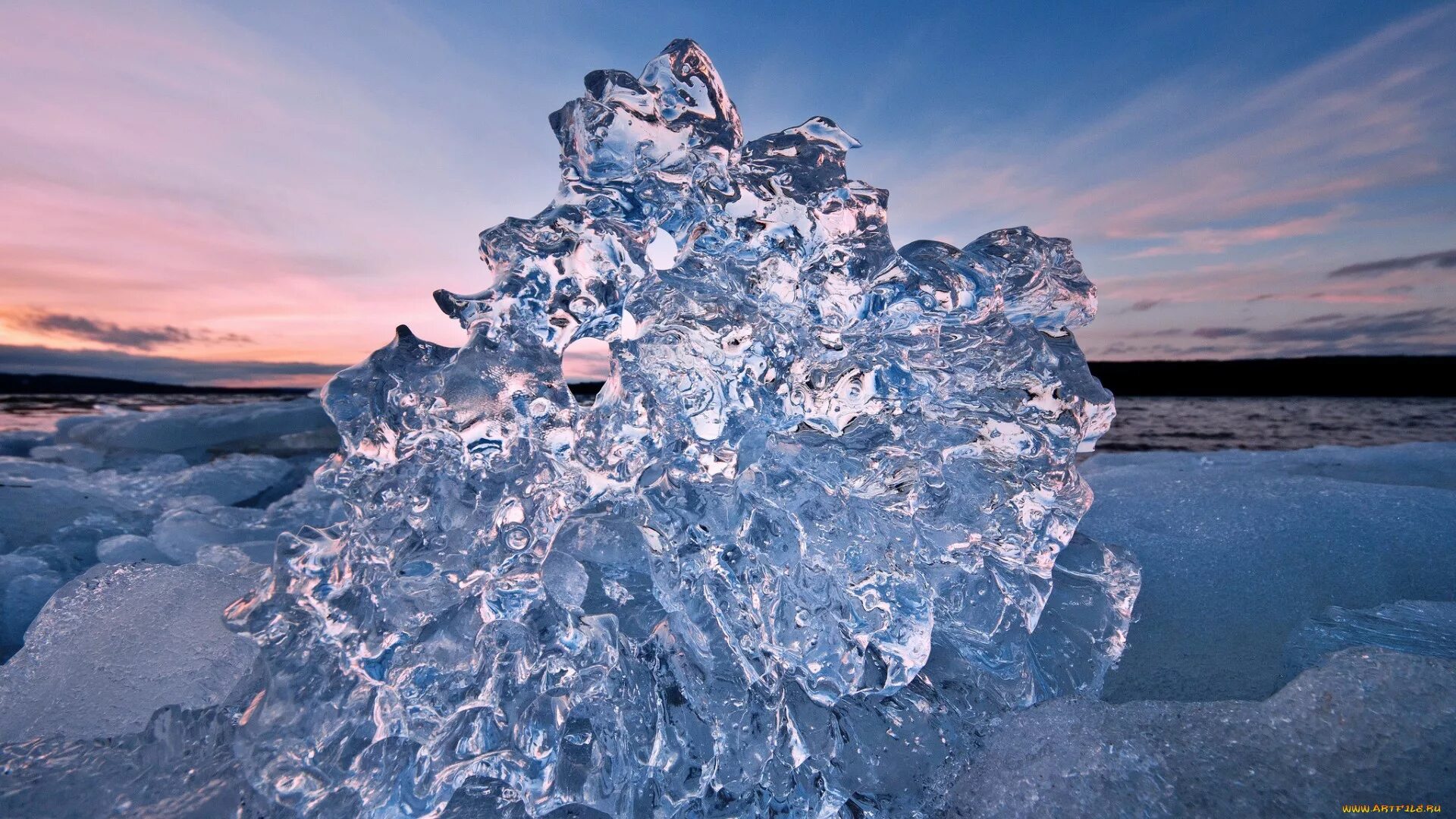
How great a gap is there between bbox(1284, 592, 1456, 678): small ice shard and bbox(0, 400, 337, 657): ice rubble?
253cm

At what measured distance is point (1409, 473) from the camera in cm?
288

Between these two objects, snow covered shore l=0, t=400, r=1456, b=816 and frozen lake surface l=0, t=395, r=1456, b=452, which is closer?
snow covered shore l=0, t=400, r=1456, b=816

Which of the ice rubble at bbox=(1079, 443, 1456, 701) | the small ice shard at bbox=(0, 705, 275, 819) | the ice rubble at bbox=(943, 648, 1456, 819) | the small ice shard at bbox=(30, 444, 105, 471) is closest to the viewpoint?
the ice rubble at bbox=(943, 648, 1456, 819)

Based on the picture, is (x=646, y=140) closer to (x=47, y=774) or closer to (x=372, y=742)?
(x=372, y=742)

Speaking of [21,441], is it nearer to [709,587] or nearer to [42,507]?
[42,507]

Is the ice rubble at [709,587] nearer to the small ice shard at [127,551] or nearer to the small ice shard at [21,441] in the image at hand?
the small ice shard at [127,551]

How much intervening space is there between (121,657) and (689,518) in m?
1.29

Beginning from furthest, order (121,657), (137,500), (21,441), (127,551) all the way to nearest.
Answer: (21,441)
(137,500)
(127,551)
(121,657)

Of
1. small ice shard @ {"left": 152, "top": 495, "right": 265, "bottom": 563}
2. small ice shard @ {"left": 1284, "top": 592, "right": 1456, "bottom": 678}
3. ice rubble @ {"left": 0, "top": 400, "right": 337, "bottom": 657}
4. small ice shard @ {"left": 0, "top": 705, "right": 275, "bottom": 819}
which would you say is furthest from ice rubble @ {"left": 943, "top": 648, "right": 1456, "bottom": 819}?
small ice shard @ {"left": 152, "top": 495, "right": 265, "bottom": 563}

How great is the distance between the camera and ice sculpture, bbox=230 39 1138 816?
3.92ft

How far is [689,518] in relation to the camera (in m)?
1.30

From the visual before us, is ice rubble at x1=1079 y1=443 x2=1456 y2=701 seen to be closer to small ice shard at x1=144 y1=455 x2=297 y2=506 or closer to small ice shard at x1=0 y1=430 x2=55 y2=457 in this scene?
small ice shard at x1=144 y1=455 x2=297 y2=506

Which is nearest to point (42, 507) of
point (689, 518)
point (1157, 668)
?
point (689, 518)

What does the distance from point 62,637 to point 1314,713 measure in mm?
2479
